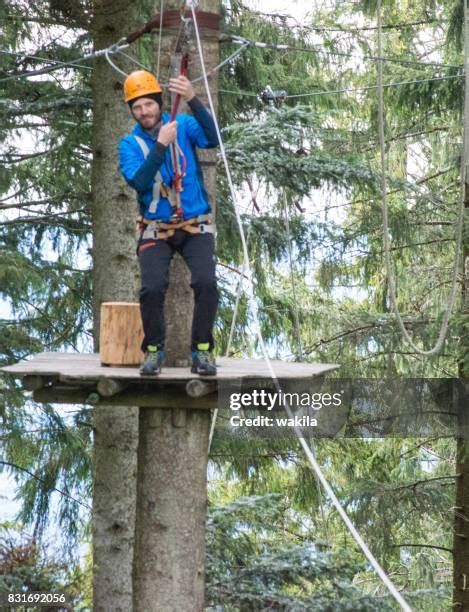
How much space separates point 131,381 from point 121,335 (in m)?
0.38

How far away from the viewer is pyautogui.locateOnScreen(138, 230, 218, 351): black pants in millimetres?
4770

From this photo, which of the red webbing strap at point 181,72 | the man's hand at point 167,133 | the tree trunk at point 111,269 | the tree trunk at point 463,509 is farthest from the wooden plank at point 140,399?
the tree trunk at point 463,509

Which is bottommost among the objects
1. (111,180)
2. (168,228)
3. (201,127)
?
(168,228)

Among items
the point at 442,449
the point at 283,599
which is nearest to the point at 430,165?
the point at 442,449

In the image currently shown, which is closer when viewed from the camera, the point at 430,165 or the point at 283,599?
the point at 283,599

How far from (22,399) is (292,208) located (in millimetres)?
2749

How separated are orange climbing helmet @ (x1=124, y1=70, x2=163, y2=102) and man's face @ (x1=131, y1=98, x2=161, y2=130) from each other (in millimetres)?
33

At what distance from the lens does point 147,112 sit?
479 cm

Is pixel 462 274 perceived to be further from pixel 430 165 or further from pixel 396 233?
pixel 430 165

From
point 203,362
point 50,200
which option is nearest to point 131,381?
point 203,362

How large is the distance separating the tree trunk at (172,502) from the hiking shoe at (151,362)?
457 mm

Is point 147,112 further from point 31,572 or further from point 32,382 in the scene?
point 31,572

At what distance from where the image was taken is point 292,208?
902 cm

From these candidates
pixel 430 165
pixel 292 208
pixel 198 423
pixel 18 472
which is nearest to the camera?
pixel 198 423
